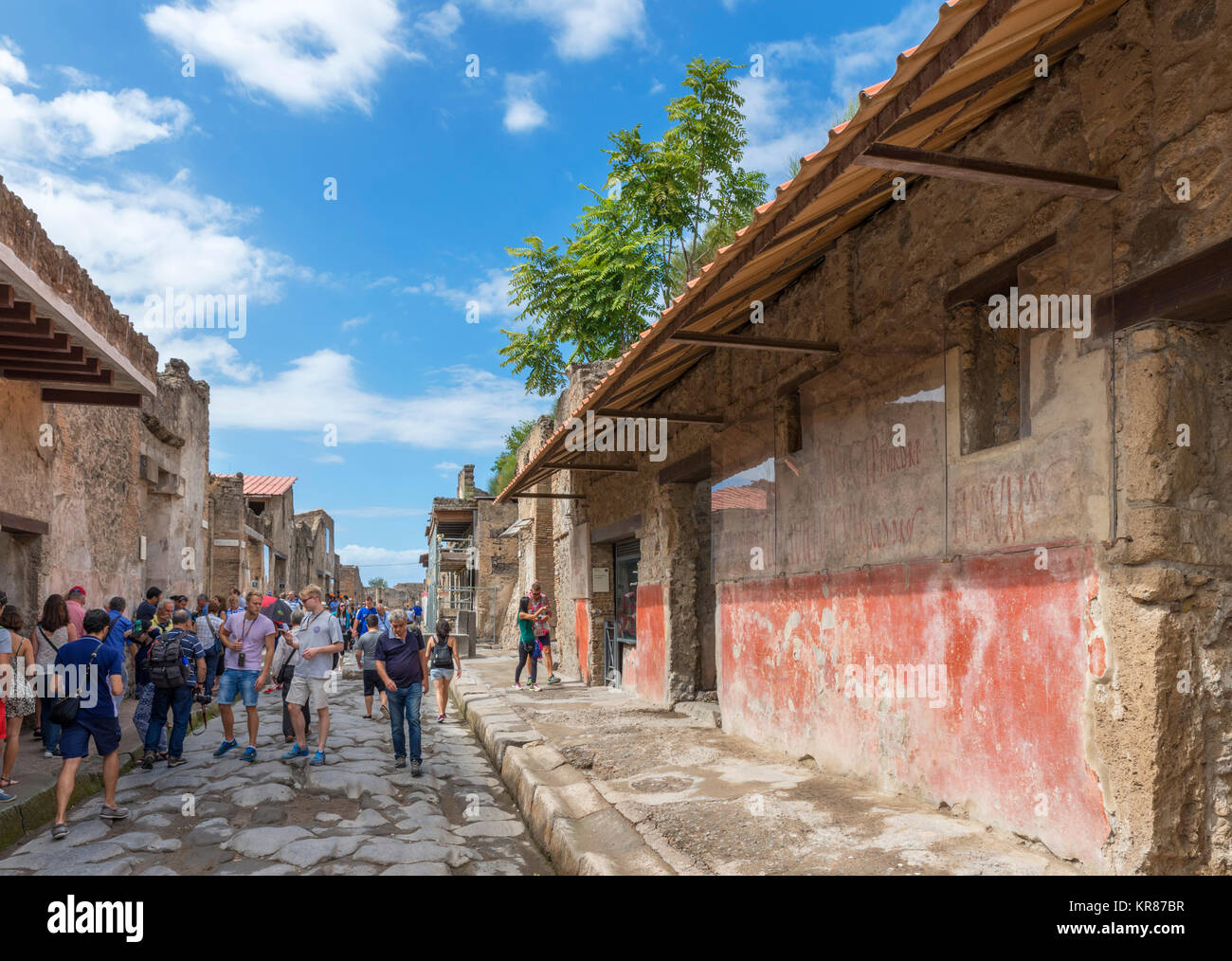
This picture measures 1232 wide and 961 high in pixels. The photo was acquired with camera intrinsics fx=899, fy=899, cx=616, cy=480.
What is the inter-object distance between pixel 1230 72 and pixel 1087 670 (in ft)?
8.37

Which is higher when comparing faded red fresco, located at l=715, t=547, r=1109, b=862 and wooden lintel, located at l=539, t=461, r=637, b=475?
wooden lintel, located at l=539, t=461, r=637, b=475

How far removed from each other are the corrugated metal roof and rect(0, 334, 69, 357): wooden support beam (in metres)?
23.9

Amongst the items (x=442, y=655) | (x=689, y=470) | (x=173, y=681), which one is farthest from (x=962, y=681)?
(x=173, y=681)

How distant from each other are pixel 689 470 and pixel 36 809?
6.68m

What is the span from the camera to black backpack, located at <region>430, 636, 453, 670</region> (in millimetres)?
9773

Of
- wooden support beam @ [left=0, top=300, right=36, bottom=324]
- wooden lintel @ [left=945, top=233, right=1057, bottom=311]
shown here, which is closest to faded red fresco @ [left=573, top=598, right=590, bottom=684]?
wooden support beam @ [left=0, top=300, right=36, bottom=324]

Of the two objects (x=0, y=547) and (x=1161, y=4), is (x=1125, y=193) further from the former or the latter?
(x=0, y=547)

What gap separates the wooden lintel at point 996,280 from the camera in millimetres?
4527

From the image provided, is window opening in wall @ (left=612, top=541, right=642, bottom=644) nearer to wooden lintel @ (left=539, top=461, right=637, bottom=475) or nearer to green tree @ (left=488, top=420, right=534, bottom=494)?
wooden lintel @ (left=539, top=461, right=637, bottom=475)

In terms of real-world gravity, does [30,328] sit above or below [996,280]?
above

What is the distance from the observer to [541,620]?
13891 millimetres

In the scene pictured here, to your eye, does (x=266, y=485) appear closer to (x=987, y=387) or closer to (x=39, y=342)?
(x=39, y=342)

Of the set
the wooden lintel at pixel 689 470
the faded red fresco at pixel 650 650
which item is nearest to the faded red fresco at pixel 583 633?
the faded red fresco at pixel 650 650

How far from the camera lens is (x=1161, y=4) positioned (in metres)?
3.83
